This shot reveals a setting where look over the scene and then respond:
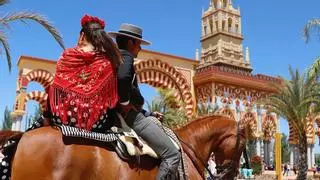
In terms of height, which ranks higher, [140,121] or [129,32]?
[129,32]

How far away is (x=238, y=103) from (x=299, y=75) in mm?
11168

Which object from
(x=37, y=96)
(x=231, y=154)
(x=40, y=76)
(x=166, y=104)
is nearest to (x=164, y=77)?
(x=166, y=104)

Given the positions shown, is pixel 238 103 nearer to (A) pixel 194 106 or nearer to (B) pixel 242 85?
(B) pixel 242 85

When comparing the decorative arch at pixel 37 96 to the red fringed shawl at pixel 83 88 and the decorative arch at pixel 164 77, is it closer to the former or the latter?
the decorative arch at pixel 164 77

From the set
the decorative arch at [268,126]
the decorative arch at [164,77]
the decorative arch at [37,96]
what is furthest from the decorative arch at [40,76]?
the decorative arch at [268,126]

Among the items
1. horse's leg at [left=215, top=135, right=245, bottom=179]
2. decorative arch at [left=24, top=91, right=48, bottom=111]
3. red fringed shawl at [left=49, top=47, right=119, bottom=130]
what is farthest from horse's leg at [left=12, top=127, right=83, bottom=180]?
decorative arch at [left=24, top=91, right=48, bottom=111]

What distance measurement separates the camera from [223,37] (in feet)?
178

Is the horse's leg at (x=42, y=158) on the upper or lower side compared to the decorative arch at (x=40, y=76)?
lower

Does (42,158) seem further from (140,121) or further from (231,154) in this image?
(231,154)

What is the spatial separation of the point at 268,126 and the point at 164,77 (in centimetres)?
1060

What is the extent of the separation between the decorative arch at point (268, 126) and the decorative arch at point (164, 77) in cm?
715

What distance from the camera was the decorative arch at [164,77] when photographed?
28.6m

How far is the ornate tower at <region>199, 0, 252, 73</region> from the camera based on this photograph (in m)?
53.4

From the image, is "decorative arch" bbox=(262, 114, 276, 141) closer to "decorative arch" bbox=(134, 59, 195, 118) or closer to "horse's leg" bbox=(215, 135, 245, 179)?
"decorative arch" bbox=(134, 59, 195, 118)
